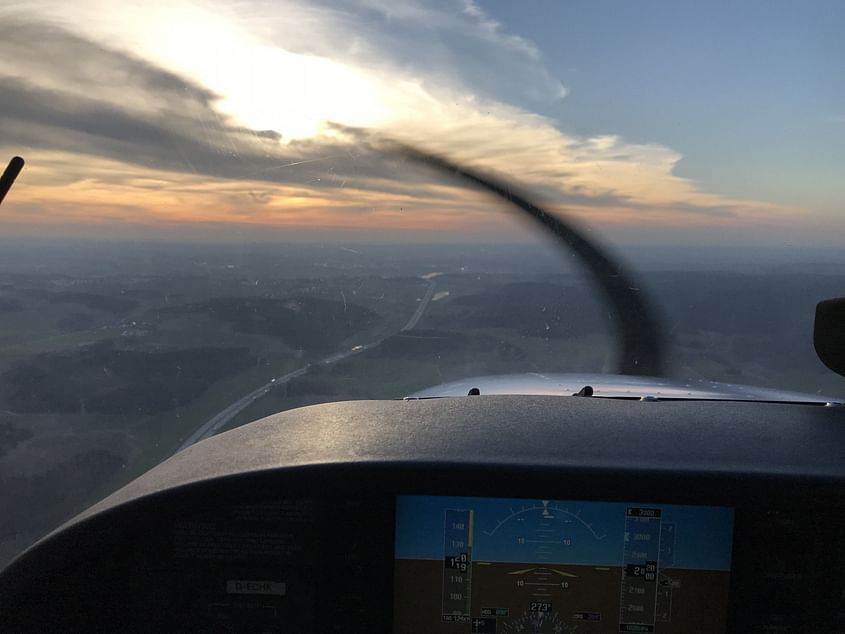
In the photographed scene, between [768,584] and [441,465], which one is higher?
[441,465]

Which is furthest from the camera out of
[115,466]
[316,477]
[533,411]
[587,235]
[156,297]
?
[587,235]

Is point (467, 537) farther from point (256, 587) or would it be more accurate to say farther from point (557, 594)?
point (256, 587)

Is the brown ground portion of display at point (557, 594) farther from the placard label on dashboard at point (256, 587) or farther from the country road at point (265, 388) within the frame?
the country road at point (265, 388)

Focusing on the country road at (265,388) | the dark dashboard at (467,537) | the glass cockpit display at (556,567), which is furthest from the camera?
the country road at (265,388)

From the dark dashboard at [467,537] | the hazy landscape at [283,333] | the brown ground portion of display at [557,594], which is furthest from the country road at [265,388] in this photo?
the brown ground portion of display at [557,594]

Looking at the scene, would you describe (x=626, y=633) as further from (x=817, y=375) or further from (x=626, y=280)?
(x=626, y=280)

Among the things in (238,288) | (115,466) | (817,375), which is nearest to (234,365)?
(238,288)

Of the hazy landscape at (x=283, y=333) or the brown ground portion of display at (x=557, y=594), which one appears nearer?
the brown ground portion of display at (x=557, y=594)
